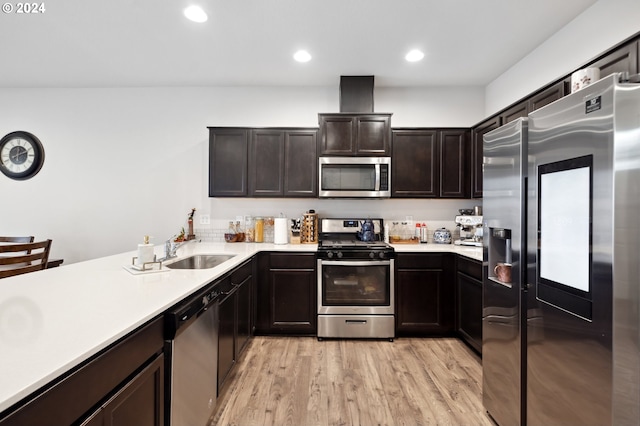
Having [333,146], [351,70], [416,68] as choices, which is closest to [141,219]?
[333,146]

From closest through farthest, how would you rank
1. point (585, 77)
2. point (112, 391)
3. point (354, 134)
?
point (112, 391) → point (585, 77) → point (354, 134)

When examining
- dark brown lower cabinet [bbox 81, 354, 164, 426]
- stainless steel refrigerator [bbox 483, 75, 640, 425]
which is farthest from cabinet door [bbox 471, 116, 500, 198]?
dark brown lower cabinet [bbox 81, 354, 164, 426]

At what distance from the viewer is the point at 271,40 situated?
2.76 meters

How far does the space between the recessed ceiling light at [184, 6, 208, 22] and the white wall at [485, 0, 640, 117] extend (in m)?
2.83

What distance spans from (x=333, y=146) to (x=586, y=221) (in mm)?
2485

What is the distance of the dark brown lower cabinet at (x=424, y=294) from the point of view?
3189 mm

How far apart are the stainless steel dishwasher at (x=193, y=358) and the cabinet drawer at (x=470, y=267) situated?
2.17 metres

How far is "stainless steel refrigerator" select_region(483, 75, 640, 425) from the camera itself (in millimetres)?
1089

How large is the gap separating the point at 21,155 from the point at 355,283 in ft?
14.3

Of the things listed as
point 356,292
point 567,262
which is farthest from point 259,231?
point 567,262

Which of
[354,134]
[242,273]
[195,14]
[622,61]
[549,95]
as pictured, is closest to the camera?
[622,61]

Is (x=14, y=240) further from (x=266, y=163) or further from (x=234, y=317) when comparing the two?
(x=234, y=317)

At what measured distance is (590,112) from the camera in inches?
47.8

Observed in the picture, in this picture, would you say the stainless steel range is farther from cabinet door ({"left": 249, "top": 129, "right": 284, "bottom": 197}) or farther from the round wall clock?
the round wall clock
